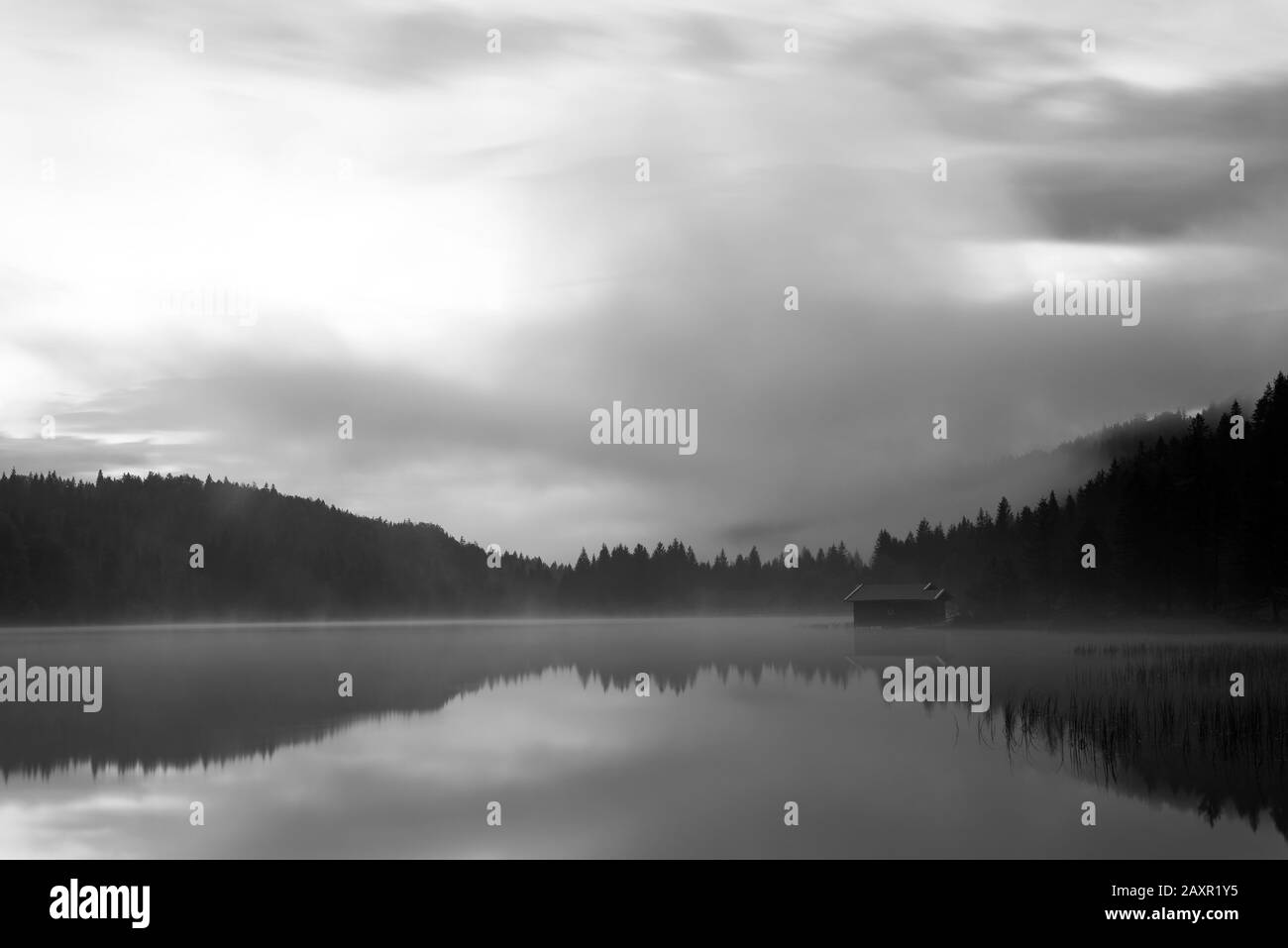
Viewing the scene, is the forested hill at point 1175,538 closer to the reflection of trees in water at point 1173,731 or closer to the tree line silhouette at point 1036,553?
the tree line silhouette at point 1036,553

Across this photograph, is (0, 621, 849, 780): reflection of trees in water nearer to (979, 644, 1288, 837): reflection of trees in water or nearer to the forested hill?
(979, 644, 1288, 837): reflection of trees in water

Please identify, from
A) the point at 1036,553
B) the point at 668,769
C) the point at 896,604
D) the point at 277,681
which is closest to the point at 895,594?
the point at 896,604

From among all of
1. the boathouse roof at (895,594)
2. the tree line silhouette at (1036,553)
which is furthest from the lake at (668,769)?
the boathouse roof at (895,594)

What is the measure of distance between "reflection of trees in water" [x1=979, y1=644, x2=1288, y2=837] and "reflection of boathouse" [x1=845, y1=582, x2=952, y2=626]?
211 ft

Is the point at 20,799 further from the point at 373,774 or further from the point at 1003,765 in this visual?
the point at 1003,765

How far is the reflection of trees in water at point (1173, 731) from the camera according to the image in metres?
21.1

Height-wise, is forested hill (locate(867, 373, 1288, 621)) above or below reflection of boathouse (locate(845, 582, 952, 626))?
above

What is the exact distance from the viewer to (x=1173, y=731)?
25.9 m

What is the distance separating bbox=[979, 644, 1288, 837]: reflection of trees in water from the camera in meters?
21.1

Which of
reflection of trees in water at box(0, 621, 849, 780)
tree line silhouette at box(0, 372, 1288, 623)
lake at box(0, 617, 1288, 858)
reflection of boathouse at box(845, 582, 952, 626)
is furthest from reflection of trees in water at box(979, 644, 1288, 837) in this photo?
reflection of boathouse at box(845, 582, 952, 626)

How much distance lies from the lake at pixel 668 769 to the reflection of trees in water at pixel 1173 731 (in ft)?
0.32

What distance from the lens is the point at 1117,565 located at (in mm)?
91062
